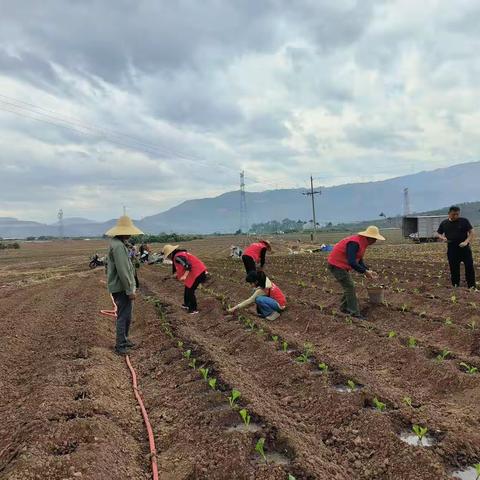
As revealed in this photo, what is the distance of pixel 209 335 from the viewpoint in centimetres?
766

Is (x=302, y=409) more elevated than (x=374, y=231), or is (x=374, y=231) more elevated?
(x=374, y=231)

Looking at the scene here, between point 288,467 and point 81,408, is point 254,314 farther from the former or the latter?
point 288,467

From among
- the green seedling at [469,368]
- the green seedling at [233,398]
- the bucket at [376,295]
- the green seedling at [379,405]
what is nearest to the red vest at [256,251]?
the bucket at [376,295]

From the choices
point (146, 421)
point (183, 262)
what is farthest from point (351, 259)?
point (146, 421)

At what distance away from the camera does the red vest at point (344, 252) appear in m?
7.90

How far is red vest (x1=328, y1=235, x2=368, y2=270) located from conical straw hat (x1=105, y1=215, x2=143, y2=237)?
3477 millimetres

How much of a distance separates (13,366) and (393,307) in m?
6.12

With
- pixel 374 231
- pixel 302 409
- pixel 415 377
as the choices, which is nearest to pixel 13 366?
pixel 302 409

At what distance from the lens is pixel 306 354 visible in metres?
5.78

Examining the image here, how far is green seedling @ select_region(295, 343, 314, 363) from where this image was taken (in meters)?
5.62

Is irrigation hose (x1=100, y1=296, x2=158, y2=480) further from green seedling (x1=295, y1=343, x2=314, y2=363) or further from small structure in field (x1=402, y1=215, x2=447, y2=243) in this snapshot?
small structure in field (x1=402, y1=215, x2=447, y2=243)

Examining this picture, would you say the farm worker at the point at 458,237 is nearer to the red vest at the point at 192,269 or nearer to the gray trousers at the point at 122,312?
the red vest at the point at 192,269

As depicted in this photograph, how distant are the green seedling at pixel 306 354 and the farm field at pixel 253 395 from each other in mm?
25

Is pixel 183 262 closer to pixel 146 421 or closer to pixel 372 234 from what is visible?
pixel 372 234
